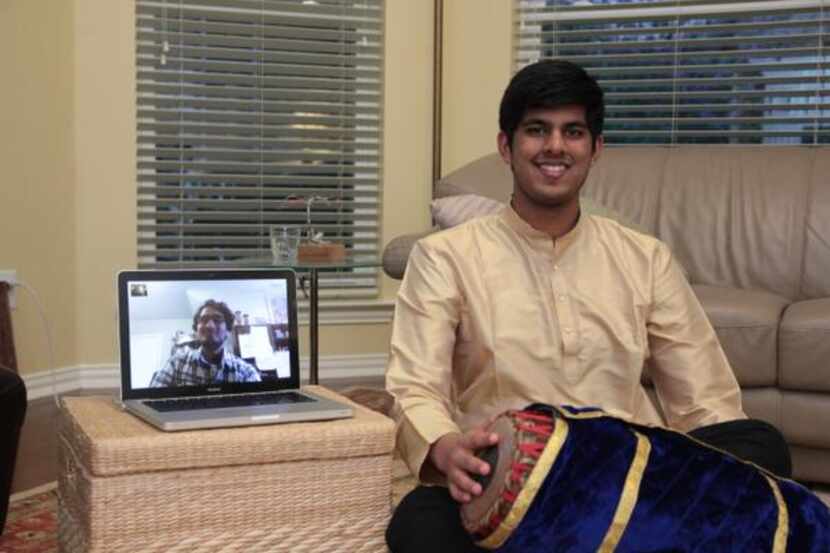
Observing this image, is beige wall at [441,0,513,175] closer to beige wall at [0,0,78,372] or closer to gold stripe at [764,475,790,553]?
beige wall at [0,0,78,372]

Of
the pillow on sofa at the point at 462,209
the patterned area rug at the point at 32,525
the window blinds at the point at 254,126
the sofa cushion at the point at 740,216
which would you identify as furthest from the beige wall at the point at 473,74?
the patterned area rug at the point at 32,525

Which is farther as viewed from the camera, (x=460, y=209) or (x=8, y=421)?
(x=460, y=209)

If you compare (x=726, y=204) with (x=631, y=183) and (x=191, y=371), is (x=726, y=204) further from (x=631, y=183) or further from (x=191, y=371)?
(x=191, y=371)

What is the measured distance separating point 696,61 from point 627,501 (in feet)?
10.7

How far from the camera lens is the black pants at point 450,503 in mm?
1485

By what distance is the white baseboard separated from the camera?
3895 millimetres

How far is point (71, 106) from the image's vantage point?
13.1 ft

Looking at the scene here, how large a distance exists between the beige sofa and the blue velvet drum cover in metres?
1.47

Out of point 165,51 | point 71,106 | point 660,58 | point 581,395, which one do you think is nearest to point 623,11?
point 660,58

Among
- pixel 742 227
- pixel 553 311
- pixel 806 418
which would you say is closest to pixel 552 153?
pixel 553 311

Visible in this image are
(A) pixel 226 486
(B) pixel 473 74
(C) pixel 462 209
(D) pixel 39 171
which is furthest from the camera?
(B) pixel 473 74

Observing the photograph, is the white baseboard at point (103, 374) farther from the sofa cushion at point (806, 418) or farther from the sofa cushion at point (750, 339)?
the sofa cushion at point (806, 418)

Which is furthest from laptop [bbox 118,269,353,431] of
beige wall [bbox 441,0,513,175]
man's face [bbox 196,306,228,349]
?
beige wall [bbox 441,0,513,175]

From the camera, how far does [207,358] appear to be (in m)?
1.71
